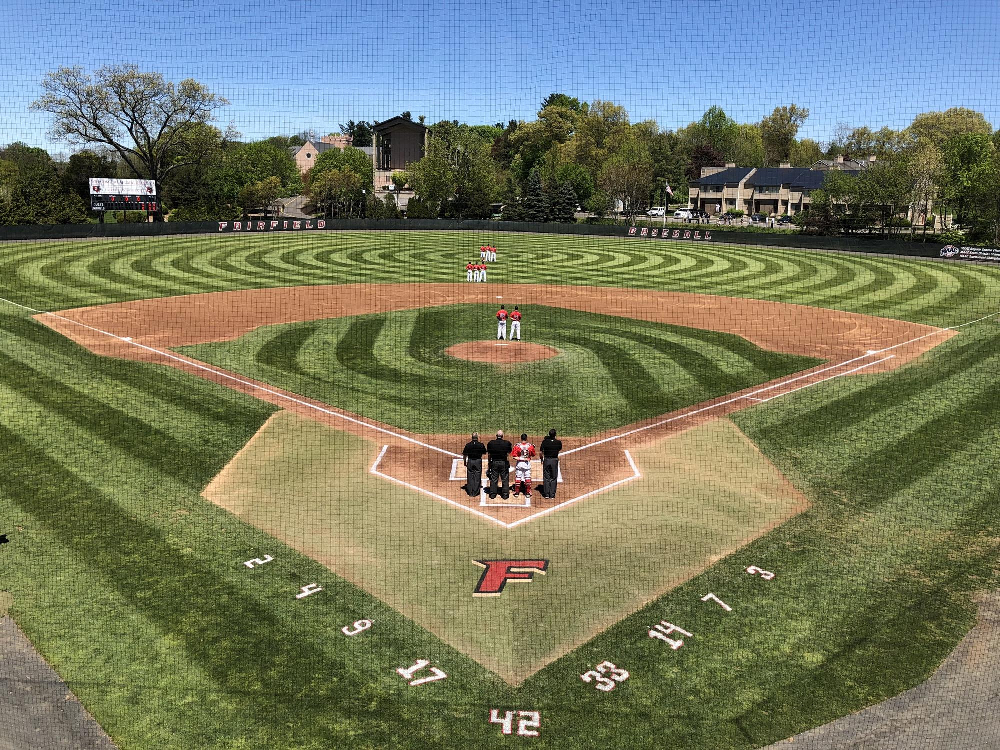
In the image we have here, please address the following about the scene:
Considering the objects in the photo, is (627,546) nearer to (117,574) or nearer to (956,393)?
(117,574)

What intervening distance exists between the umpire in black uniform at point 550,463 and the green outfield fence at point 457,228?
168 feet

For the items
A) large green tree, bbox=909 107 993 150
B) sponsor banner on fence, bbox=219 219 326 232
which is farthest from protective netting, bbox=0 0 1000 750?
large green tree, bbox=909 107 993 150

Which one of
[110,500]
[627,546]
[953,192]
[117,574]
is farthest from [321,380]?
[953,192]

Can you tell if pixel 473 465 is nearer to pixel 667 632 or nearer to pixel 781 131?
pixel 667 632

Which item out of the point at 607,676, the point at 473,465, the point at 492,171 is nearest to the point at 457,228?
the point at 492,171

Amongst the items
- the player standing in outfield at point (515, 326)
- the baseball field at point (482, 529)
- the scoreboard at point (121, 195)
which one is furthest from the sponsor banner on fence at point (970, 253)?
the scoreboard at point (121, 195)

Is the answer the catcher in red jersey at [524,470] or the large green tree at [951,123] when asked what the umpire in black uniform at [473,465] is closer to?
the catcher in red jersey at [524,470]

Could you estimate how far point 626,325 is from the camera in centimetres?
3014

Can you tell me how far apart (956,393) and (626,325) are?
12.0m

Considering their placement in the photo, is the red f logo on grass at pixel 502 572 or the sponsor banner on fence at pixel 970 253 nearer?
the red f logo on grass at pixel 502 572

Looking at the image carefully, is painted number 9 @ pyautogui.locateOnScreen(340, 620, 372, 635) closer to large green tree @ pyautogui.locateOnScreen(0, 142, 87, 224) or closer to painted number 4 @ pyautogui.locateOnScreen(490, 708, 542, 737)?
painted number 4 @ pyautogui.locateOnScreen(490, 708, 542, 737)

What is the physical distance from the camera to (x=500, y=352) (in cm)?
2464

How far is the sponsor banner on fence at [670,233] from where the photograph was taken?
69.8 metres

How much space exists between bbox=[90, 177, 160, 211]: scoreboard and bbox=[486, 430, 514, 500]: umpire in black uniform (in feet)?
196
